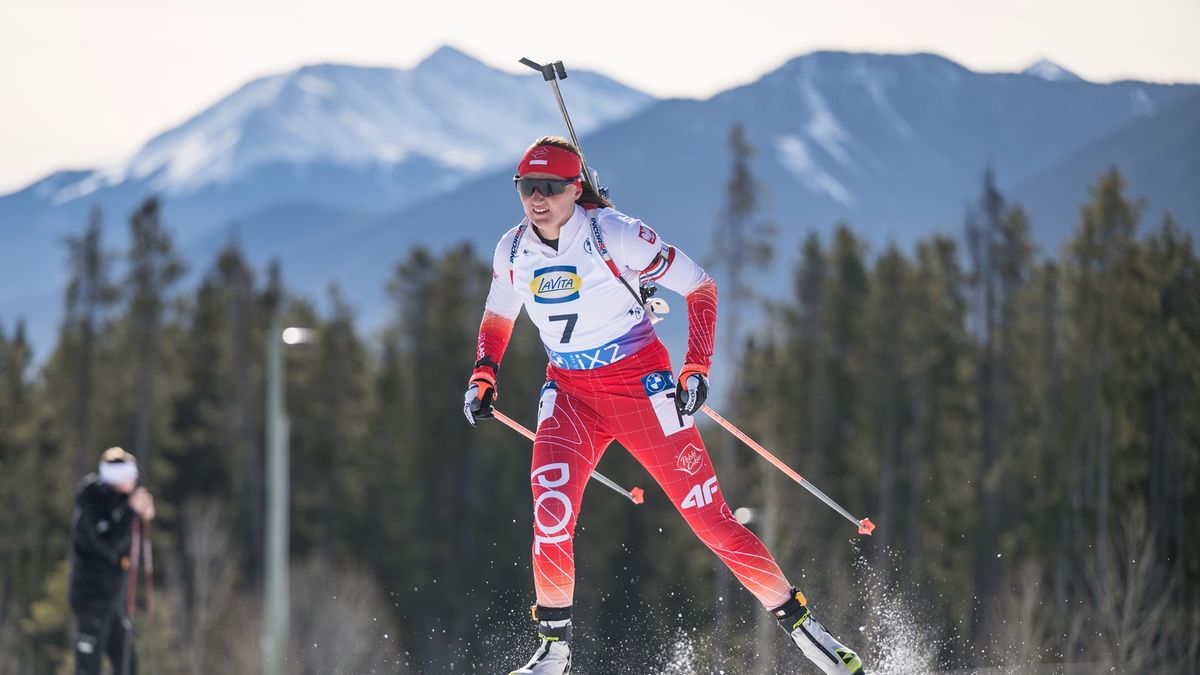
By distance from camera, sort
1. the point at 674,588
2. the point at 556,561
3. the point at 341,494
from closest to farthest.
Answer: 1. the point at 556,561
2. the point at 674,588
3. the point at 341,494

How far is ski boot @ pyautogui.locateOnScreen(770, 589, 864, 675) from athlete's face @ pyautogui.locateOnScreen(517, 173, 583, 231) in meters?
2.12

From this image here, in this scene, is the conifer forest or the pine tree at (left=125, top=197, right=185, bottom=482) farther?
the pine tree at (left=125, top=197, right=185, bottom=482)

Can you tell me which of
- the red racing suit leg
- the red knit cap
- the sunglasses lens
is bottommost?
the red racing suit leg

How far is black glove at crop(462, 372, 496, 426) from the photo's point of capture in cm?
698

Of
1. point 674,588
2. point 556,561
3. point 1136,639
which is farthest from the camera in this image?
point 674,588

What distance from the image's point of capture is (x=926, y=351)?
50.9 metres

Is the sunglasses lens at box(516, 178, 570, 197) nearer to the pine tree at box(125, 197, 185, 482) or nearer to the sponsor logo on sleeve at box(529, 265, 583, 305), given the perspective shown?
the sponsor logo on sleeve at box(529, 265, 583, 305)

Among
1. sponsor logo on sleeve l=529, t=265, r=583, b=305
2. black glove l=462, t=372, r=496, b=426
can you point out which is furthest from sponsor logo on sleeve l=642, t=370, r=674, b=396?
black glove l=462, t=372, r=496, b=426

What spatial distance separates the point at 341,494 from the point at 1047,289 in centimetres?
2656

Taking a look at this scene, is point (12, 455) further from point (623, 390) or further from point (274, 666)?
point (623, 390)

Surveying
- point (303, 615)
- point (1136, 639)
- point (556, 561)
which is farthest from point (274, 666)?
point (303, 615)

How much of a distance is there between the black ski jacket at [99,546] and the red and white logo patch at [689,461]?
4.18m

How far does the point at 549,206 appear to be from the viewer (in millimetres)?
6629

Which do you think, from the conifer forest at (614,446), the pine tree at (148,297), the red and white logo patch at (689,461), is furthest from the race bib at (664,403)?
the pine tree at (148,297)
